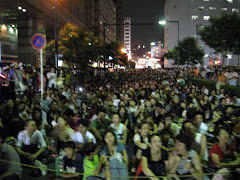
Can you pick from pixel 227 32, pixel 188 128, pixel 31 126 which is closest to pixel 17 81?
pixel 31 126

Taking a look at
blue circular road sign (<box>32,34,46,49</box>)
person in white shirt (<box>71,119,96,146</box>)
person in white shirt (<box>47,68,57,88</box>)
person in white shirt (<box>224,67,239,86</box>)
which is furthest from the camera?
person in white shirt (<box>224,67,239,86</box>)

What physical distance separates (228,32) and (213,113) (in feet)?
57.9

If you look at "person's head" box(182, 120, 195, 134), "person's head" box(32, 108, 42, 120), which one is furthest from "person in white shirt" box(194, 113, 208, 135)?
"person's head" box(32, 108, 42, 120)

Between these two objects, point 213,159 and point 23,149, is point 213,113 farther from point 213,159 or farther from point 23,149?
point 23,149

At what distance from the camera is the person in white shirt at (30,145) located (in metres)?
5.52

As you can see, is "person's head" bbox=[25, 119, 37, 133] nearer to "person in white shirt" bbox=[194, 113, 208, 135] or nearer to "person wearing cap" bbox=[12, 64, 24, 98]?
"person in white shirt" bbox=[194, 113, 208, 135]

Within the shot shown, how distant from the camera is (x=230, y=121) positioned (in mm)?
7613

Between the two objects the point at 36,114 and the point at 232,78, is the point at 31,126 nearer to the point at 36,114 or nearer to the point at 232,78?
the point at 36,114

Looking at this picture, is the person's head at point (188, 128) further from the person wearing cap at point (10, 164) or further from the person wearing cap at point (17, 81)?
the person wearing cap at point (17, 81)

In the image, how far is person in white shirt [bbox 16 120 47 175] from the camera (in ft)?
18.1

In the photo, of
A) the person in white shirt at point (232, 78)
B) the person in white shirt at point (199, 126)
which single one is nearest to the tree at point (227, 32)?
the person in white shirt at point (232, 78)

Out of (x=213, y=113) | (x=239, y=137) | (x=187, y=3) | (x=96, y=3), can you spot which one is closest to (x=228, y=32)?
(x=213, y=113)

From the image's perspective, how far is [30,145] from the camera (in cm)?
Result: 576

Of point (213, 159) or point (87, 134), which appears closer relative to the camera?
point (213, 159)
